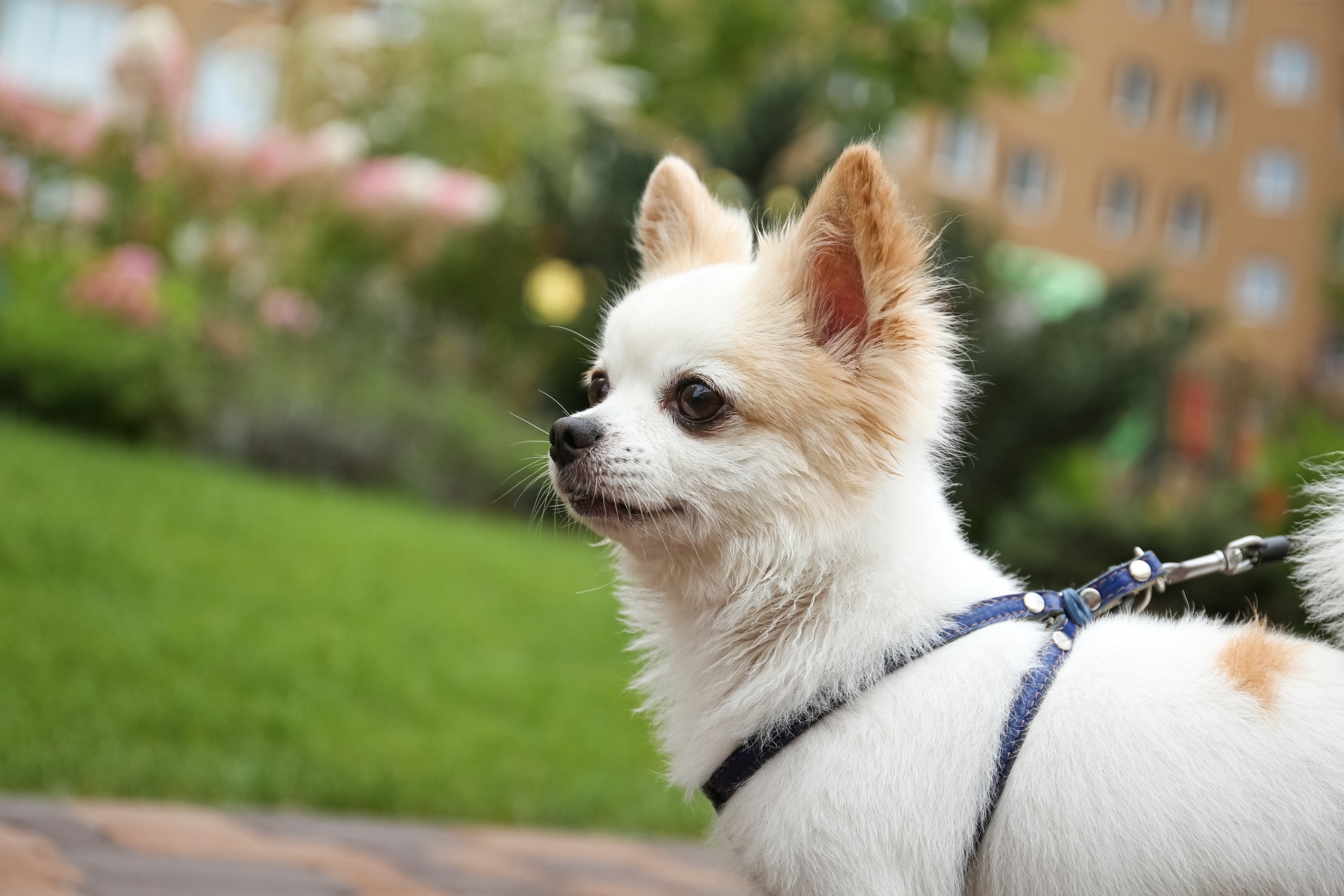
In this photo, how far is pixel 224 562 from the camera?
6.09 meters

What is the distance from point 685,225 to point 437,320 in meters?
10.6

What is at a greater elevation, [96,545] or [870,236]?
[870,236]

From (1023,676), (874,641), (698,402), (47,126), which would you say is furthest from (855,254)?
(47,126)

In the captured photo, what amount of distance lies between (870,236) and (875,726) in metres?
0.89

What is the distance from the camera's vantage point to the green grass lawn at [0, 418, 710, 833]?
415cm

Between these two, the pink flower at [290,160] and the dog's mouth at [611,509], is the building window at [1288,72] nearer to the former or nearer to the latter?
the pink flower at [290,160]

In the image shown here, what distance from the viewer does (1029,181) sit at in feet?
136

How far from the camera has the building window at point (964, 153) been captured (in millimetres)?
39812

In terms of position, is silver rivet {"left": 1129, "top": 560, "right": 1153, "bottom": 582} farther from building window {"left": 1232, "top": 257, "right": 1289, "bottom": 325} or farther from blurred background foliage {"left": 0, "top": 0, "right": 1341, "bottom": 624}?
building window {"left": 1232, "top": 257, "right": 1289, "bottom": 325}

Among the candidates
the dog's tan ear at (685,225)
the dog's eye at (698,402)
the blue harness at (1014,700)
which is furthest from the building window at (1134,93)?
the dog's eye at (698,402)

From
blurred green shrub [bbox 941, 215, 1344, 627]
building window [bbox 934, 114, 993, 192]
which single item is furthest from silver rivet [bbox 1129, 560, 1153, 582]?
building window [bbox 934, 114, 993, 192]

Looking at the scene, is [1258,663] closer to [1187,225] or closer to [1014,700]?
[1014,700]

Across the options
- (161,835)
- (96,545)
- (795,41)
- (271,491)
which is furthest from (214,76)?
(161,835)

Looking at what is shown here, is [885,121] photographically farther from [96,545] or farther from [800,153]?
[96,545]
